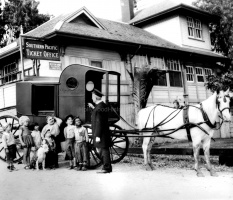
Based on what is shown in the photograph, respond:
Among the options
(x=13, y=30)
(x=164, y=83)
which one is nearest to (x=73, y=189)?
(x=164, y=83)

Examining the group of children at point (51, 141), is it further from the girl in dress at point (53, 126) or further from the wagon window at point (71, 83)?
the wagon window at point (71, 83)

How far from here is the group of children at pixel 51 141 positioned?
7297 mm

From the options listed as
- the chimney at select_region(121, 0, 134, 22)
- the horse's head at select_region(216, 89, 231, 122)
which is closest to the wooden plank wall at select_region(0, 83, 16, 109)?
the horse's head at select_region(216, 89, 231, 122)

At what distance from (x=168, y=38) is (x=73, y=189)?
16.1 meters

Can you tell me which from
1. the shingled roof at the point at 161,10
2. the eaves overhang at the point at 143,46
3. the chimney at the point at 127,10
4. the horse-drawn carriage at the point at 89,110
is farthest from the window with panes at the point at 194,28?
the horse-drawn carriage at the point at 89,110

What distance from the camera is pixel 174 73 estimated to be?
59.2 feet

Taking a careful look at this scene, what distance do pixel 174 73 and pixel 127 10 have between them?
7.40 m

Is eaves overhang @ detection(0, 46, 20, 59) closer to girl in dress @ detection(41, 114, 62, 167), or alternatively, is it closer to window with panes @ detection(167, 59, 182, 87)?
girl in dress @ detection(41, 114, 62, 167)

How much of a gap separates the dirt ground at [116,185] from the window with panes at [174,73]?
441 inches

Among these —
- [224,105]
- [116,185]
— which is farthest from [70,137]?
[224,105]

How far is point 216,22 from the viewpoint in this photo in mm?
21297

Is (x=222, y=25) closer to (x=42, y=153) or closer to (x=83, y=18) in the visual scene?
(x=83, y=18)

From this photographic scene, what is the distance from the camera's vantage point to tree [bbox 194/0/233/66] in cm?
1902

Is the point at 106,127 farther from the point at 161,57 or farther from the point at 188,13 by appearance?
the point at 188,13
